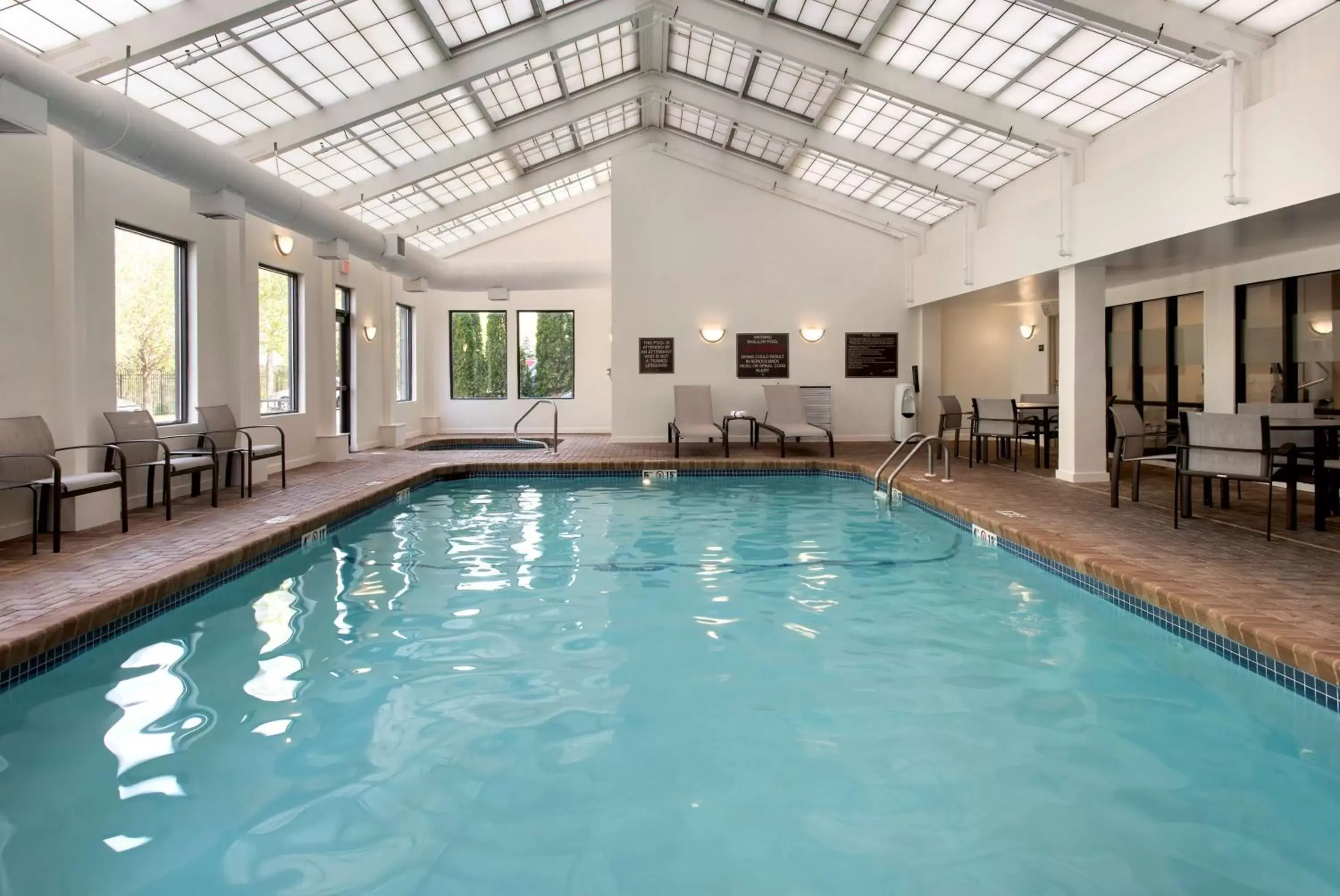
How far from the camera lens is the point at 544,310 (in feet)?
53.6

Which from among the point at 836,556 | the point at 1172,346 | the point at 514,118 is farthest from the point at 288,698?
the point at 1172,346

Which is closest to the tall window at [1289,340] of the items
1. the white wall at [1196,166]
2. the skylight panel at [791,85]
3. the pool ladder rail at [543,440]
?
the white wall at [1196,166]

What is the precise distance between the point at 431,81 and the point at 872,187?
6509mm

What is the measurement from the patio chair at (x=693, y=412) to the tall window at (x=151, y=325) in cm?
608

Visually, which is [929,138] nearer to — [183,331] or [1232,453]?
[1232,453]

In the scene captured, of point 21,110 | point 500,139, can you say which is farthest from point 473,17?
point 21,110

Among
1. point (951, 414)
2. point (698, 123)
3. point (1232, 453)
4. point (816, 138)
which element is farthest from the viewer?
point (698, 123)

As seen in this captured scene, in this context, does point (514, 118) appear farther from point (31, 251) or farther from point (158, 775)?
point (158, 775)

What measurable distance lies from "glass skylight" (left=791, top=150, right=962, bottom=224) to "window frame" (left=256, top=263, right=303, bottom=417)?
273 inches

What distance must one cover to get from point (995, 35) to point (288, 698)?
7267 mm

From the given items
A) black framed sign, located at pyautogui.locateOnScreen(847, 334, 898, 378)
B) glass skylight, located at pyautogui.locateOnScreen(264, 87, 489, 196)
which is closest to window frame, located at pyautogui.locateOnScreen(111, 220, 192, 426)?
glass skylight, located at pyautogui.locateOnScreen(264, 87, 489, 196)

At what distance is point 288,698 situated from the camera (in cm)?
353

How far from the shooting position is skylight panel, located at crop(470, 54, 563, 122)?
31.1 ft

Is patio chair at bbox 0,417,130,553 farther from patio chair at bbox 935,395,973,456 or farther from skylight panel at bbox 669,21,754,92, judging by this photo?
patio chair at bbox 935,395,973,456
